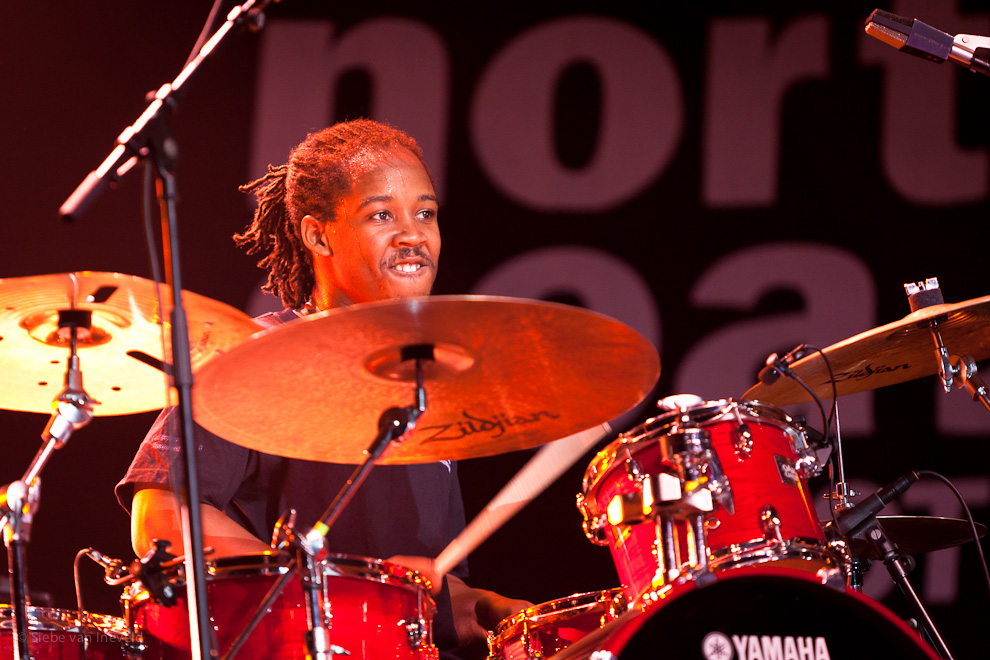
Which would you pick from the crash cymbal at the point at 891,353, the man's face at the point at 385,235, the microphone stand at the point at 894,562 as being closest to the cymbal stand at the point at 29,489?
the man's face at the point at 385,235

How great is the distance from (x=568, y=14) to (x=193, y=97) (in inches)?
50.0

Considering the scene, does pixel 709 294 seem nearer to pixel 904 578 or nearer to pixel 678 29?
pixel 678 29

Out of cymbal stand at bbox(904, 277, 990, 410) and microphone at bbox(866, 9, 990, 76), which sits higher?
microphone at bbox(866, 9, 990, 76)

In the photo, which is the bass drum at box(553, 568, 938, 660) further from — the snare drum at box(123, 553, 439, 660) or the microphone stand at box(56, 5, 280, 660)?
the microphone stand at box(56, 5, 280, 660)

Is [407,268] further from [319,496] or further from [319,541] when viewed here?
[319,541]

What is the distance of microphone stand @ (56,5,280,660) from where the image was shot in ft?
4.29

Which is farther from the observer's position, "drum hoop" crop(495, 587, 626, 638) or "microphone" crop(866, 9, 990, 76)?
"drum hoop" crop(495, 587, 626, 638)

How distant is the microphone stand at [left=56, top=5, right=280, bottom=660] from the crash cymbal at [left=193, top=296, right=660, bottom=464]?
0.15 meters

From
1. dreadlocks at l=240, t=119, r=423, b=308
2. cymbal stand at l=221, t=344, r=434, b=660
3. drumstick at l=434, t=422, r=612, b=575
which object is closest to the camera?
cymbal stand at l=221, t=344, r=434, b=660

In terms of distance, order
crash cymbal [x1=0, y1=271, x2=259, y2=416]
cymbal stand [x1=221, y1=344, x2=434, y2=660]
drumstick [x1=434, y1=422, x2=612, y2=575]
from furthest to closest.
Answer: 1. drumstick [x1=434, y1=422, x2=612, y2=575]
2. crash cymbal [x1=0, y1=271, x2=259, y2=416]
3. cymbal stand [x1=221, y1=344, x2=434, y2=660]

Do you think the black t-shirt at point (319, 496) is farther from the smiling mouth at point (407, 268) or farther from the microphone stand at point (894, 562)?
the microphone stand at point (894, 562)

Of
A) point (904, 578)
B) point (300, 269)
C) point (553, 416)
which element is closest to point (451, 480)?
point (300, 269)

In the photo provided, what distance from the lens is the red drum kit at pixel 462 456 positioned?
1.57m

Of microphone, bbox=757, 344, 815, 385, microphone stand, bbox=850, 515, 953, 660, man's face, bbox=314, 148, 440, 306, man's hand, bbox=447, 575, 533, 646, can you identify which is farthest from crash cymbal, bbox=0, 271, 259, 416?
microphone stand, bbox=850, 515, 953, 660
